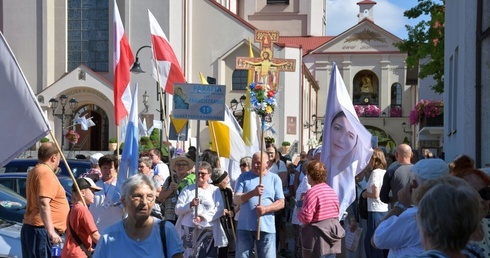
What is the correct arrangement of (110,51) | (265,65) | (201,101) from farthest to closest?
(110,51) < (265,65) < (201,101)

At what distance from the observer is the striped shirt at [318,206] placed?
8977 mm

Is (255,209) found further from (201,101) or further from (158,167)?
(158,167)

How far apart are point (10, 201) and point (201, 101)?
2.98 metres

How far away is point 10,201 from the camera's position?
36.7ft

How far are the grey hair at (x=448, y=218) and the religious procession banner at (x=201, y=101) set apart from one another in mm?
6992

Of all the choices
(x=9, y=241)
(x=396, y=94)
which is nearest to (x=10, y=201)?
(x=9, y=241)

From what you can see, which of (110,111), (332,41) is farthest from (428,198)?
(332,41)

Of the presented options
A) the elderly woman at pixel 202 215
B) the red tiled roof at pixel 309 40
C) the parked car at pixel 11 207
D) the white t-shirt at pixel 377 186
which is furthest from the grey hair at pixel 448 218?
the red tiled roof at pixel 309 40

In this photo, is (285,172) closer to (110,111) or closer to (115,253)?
(115,253)

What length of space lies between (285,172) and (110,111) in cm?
2713

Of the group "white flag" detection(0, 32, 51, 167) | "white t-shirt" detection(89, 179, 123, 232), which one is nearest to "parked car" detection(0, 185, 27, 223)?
"white t-shirt" detection(89, 179, 123, 232)

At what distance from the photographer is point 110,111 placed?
134 feet

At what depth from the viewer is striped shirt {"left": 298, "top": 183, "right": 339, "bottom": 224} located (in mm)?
8977

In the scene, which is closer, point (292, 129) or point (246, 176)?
point (246, 176)
